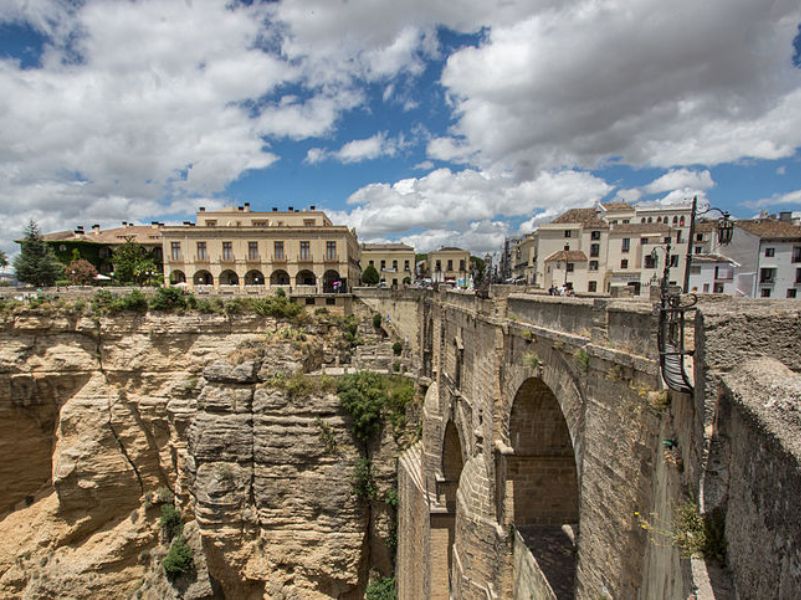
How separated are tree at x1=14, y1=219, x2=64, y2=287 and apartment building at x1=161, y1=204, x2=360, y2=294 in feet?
27.7

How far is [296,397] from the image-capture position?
18953mm

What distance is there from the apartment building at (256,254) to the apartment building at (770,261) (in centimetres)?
2900

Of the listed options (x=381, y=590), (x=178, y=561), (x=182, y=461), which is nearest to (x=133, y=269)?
(x=182, y=461)

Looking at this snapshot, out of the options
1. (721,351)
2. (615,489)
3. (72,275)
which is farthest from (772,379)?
(72,275)

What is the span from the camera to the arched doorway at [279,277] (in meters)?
38.9

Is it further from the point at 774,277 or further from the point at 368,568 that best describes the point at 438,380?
the point at 774,277

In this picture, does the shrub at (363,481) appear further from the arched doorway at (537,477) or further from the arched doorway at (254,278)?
the arched doorway at (254,278)

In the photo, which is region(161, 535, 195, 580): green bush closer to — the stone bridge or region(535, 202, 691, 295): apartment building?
the stone bridge

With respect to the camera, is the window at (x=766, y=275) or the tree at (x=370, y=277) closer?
the window at (x=766, y=275)

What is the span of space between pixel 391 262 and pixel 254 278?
28.6 m

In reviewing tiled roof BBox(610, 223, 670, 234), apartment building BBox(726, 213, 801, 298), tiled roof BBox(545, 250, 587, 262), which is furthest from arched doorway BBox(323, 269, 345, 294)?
apartment building BBox(726, 213, 801, 298)

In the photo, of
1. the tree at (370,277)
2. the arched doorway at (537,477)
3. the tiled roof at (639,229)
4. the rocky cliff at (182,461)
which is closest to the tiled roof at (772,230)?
the tiled roof at (639,229)

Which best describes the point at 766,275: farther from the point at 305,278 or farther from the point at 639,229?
the point at 305,278

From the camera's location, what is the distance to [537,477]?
9172mm
